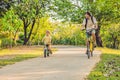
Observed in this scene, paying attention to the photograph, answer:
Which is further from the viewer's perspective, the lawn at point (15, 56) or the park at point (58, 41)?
the lawn at point (15, 56)

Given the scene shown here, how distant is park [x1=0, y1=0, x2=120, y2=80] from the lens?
12.0 m

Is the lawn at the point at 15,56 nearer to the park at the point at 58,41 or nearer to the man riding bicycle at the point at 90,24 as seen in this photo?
the park at the point at 58,41

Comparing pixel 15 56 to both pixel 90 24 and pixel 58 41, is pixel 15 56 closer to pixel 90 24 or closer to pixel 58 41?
pixel 90 24

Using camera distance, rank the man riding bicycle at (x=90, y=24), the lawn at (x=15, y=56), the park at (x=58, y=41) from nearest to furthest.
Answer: the park at (x=58, y=41), the lawn at (x=15, y=56), the man riding bicycle at (x=90, y=24)

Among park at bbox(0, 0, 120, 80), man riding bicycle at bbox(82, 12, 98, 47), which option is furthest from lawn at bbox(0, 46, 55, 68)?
man riding bicycle at bbox(82, 12, 98, 47)

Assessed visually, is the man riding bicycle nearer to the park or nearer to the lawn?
the park

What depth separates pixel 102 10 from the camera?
47.8m

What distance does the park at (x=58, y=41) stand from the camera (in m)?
12.0

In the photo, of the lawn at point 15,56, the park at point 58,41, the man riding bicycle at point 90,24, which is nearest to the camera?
the park at point 58,41

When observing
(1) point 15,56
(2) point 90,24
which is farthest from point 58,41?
(2) point 90,24

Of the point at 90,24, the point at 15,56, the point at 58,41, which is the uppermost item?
the point at 90,24

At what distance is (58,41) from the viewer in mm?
93000

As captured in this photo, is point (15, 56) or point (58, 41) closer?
point (15, 56)

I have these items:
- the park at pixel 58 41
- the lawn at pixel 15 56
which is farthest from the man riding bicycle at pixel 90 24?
the lawn at pixel 15 56
